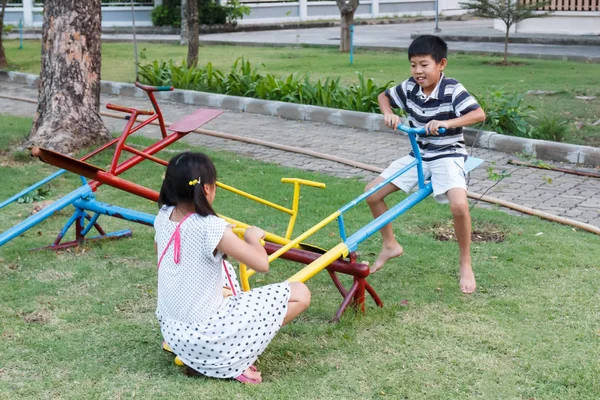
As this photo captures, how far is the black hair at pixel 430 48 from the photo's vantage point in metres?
4.32

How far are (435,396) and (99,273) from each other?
2347 mm

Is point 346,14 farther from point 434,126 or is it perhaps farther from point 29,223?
point 434,126

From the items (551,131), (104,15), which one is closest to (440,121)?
(551,131)

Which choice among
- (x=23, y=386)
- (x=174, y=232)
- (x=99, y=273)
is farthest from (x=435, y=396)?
(x=99, y=273)

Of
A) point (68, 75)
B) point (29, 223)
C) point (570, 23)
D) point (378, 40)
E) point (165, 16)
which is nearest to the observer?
point (29, 223)

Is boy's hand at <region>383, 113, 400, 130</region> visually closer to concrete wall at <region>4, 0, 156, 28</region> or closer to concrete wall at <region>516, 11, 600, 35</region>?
concrete wall at <region>516, 11, 600, 35</region>

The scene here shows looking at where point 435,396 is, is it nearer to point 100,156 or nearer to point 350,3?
point 100,156

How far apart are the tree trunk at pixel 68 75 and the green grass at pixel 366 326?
239 cm

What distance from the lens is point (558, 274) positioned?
468 centimetres

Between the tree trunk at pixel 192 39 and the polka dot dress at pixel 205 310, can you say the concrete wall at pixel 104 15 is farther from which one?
the polka dot dress at pixel 205 310

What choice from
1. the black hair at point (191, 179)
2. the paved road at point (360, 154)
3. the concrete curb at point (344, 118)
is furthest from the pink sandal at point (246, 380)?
the concrete curb at point (344, 118)

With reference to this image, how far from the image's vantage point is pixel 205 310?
11.1 feet

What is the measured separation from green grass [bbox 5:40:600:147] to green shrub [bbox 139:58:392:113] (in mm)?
1857

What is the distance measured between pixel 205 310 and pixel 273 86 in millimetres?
7763
